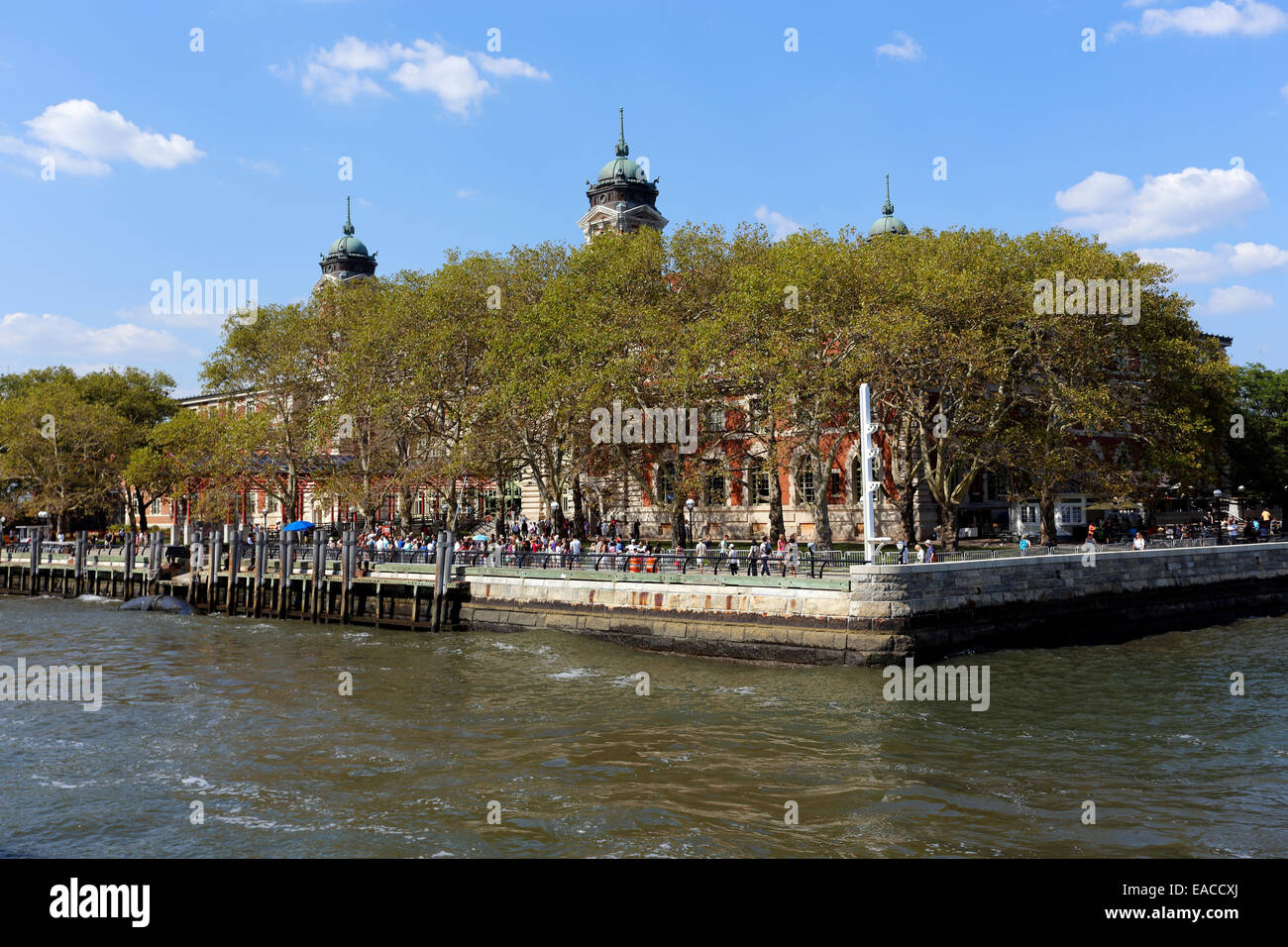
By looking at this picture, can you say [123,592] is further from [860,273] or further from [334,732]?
[860,273]

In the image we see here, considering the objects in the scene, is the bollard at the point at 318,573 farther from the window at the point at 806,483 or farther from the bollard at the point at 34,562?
the window at the point at 806,483

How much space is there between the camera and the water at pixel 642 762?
12.4 m

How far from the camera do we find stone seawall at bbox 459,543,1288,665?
25.5 m

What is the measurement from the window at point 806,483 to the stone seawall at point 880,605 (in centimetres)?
1849

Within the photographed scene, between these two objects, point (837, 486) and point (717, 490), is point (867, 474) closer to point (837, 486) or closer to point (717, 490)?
point (837, 486)

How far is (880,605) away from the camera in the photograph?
25.3 meters

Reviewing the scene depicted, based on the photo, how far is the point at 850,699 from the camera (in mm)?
21000

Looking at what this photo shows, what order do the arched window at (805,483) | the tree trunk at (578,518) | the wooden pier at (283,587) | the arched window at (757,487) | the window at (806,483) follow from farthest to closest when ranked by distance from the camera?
the arched window at (757,487), the window at (806,483), the arched window at (805,483), the tree trunk at (578,518), the wooden pier at (283,587)

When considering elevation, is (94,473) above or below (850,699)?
above

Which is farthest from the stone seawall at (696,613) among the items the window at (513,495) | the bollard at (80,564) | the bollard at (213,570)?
the window at (513,495)

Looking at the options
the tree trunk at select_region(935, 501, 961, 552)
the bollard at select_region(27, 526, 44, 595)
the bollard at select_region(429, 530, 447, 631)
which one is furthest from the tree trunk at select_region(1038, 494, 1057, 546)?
the bollard at select_region(27, 526, 44, 595)
